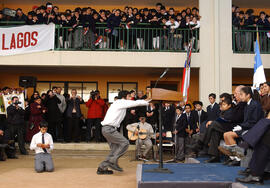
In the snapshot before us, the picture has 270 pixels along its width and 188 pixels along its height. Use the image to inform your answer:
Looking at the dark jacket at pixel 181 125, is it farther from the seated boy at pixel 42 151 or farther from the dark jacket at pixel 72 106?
the seated boy at pixel 42 151

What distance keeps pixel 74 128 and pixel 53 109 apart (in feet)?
3.54

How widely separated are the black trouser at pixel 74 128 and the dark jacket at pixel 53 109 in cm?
41

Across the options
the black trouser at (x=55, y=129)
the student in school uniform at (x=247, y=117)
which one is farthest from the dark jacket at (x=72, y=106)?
the student in school uniform at (x=247, y=117)

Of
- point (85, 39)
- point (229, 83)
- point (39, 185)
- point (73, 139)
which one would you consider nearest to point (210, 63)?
point (229, 83)

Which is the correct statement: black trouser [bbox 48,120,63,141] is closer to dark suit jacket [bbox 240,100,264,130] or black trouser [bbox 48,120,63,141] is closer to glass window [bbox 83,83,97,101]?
glass window [bbox 83,83,97,101]

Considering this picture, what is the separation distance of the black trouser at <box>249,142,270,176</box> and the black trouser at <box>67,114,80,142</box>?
8207mm

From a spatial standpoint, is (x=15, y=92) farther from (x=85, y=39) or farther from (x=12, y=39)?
(x=85, y=39)

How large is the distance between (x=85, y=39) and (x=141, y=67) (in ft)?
7.56

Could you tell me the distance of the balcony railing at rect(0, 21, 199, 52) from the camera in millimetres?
12070

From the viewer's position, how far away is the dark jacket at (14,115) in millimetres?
10172

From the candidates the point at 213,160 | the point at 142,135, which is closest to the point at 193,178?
the point at 213,160

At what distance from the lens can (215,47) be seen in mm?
12109

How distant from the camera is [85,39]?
12102 mm

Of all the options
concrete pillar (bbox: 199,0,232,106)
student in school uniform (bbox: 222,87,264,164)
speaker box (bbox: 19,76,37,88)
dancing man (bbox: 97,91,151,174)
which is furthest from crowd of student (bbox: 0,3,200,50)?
Result: student in school uniform (bbox: 222,87,264,164)
